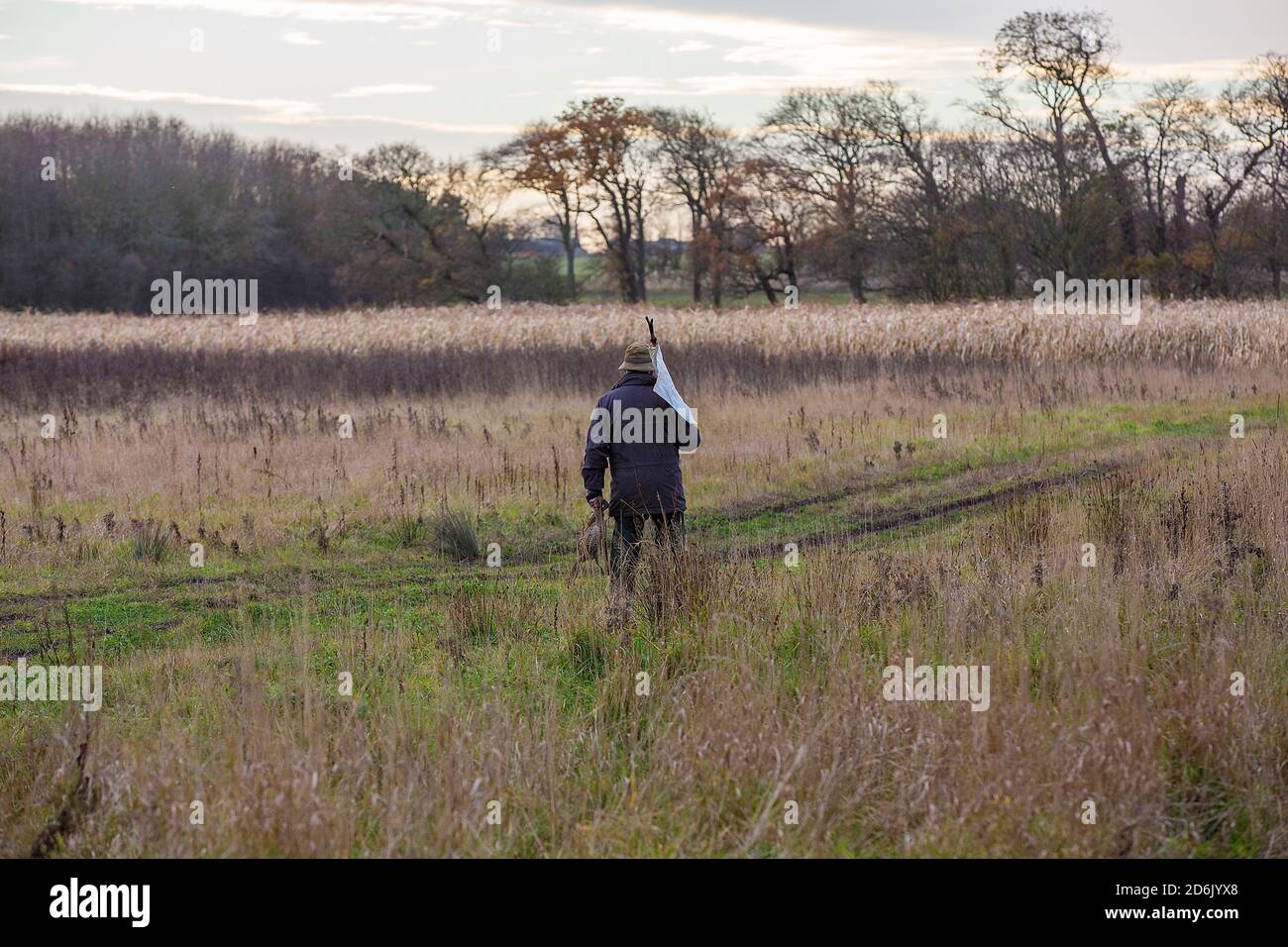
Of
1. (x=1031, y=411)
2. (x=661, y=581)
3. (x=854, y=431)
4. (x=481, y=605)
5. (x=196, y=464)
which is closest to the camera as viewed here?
(x=661, y=581)

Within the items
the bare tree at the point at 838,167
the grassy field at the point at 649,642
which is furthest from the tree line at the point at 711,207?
the grassy field at the point at 649,642

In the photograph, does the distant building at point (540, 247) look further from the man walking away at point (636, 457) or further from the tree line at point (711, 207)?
the man walking away at point (636, 457)

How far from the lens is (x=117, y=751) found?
17.8ft

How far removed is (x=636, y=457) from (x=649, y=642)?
1.41m

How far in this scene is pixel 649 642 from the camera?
6.83 meters

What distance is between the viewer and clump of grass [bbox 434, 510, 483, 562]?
425 inches

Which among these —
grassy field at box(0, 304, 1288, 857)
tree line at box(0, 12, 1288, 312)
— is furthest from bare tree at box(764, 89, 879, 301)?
grassy field at box(0, 304, 1288, 857)

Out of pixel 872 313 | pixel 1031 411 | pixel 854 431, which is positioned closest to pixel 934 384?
pixel 1031 411

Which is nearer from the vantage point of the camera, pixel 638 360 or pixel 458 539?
pixel 638 360
